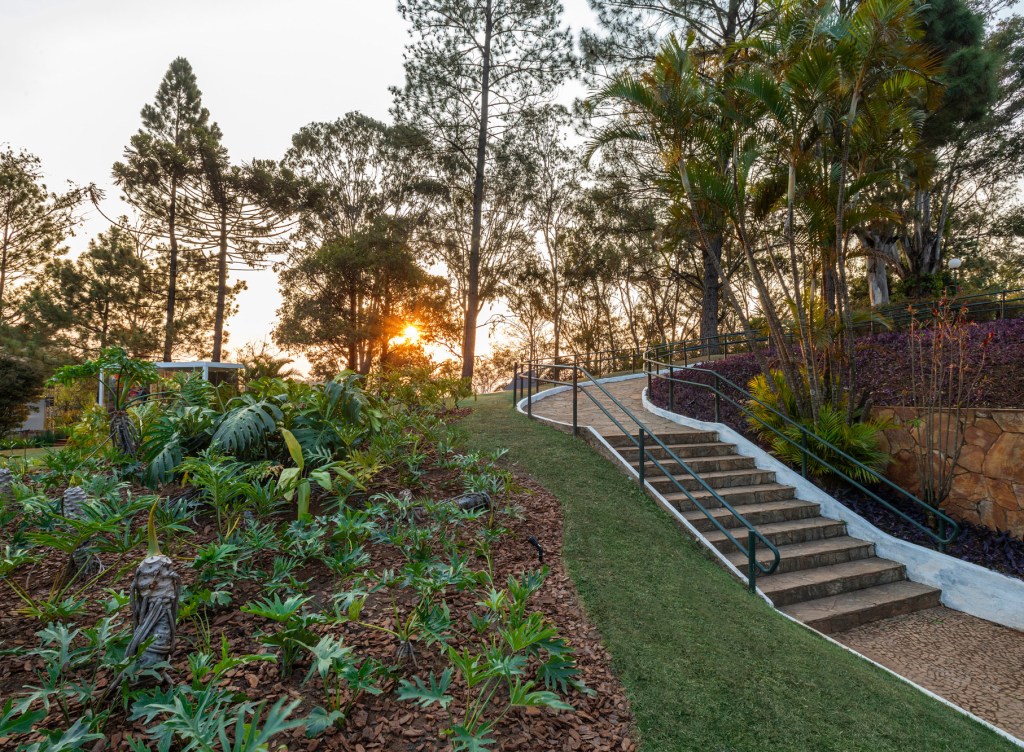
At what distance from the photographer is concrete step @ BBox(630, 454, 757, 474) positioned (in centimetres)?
593

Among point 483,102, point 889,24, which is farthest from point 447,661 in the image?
point 483,102

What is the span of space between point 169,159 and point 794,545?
77.8ft

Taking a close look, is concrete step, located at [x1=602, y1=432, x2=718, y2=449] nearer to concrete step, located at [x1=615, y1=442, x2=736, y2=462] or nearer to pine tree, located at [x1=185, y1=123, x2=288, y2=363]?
concrete step, located at [x1=615, y1=442, x2=736, y2=462]

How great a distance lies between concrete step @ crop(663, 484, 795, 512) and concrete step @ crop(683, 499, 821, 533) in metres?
0.06

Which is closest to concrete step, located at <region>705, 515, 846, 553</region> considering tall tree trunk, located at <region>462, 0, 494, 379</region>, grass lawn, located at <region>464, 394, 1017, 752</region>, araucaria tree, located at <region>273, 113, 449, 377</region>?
grass lawn, located at <region>464, 394, 1017, 752</region>

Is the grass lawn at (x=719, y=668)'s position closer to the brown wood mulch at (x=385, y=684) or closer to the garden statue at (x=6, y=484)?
the brown wood mulch at (x=385, y=684)

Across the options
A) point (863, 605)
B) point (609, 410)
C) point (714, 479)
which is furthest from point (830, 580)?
point (609, 410)

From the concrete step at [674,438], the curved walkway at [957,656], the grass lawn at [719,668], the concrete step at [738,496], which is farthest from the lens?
the concrete step at [674,438]

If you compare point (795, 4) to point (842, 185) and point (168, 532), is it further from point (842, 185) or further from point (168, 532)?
point (168, 532)

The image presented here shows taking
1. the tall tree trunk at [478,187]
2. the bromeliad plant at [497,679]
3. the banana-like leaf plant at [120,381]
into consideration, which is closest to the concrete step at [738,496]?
the bromeliad plant at [497,679]

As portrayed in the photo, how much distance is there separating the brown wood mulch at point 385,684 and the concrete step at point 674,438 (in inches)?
126

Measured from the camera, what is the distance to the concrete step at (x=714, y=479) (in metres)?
5.56

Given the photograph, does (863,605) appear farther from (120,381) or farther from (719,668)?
(120,381)

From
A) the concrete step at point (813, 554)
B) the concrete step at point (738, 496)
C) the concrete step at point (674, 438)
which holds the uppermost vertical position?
the concrete step at point (674, 438)
